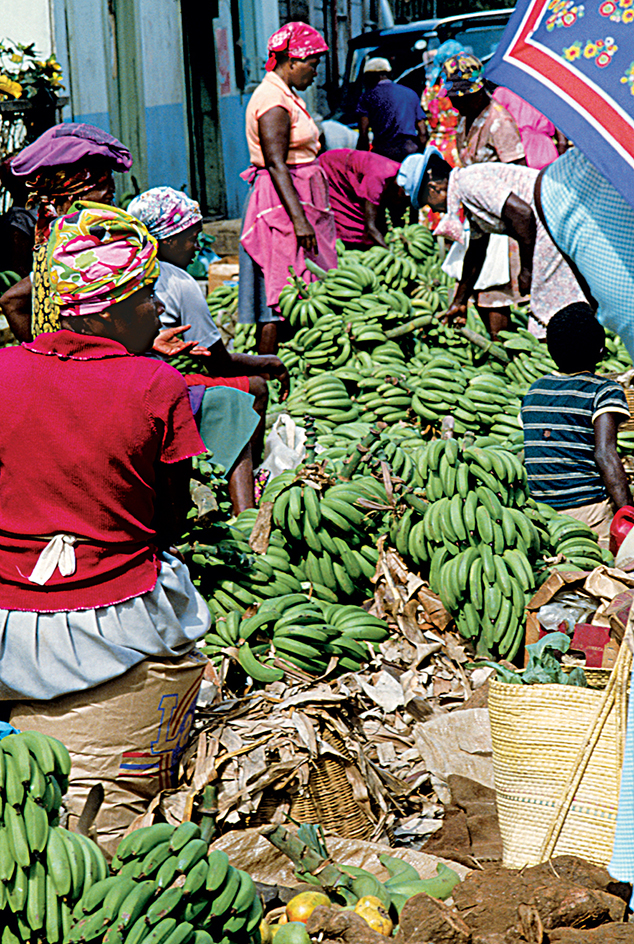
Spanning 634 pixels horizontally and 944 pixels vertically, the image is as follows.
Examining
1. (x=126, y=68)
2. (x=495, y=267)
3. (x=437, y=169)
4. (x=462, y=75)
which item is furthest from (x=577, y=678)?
(x=126, y=68)

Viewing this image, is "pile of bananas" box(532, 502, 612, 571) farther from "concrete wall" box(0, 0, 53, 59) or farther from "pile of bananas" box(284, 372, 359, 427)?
"concrete wall" box(0, 0, 53, 59)

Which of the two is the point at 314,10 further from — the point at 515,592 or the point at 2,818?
the point at 2,818

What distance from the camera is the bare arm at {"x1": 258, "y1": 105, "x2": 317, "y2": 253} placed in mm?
5871

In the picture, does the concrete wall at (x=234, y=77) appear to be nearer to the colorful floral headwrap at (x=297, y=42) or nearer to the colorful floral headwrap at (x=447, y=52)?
the colorful floral headwrap at (x=447, y=52)

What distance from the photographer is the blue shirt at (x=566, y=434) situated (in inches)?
166

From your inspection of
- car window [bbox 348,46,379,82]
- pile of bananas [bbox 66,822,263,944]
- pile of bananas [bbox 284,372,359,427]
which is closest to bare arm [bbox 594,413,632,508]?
pile of bananas [bbox 284,372,359,427]

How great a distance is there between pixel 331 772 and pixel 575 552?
5.46 feet

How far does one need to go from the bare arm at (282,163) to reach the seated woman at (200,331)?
161cm

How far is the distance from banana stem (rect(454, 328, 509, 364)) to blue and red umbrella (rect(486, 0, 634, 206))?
4.02 meters

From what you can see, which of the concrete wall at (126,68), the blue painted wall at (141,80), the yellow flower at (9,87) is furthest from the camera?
the blue painted wall at (141,80)

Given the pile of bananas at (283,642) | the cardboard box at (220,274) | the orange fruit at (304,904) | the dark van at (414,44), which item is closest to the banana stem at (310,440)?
the pile of bananas at (283,642)

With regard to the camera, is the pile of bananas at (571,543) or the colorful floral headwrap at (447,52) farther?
the colorful floral headwrap at (447,52)

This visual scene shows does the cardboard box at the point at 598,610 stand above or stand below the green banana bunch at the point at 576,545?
above

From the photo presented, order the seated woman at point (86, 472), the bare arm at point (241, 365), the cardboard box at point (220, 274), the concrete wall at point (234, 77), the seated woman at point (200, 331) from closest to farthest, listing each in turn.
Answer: the seated woman at point (86, 472)
the seated woman at point (200, 331)
the bare arm at point (241, 365)
the cardboard box at point (220, 274)
the concrete wall at point (234, 77)
